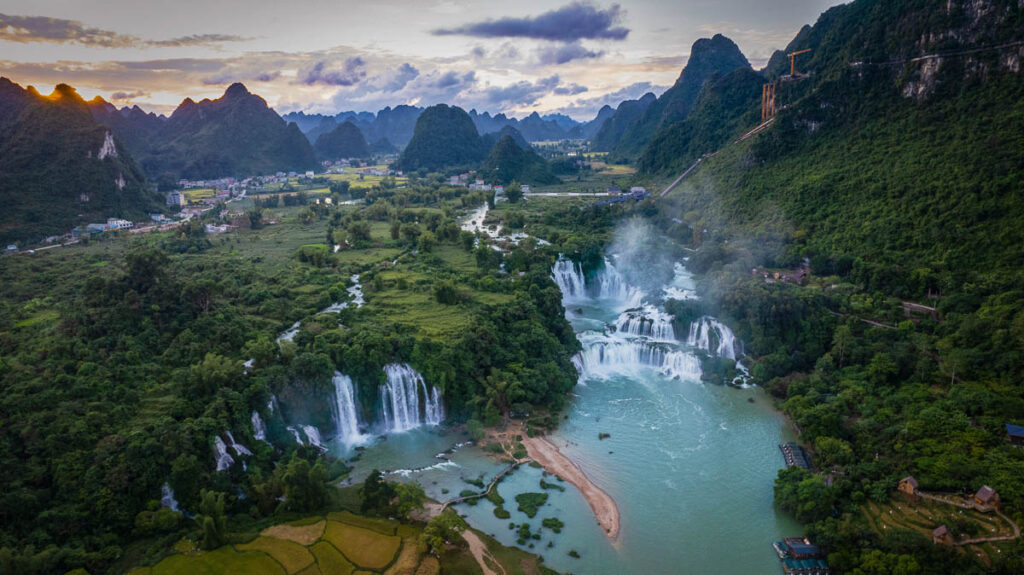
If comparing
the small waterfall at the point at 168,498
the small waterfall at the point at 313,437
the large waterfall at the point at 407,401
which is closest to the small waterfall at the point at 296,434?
the small waterfall at the point at 313,437

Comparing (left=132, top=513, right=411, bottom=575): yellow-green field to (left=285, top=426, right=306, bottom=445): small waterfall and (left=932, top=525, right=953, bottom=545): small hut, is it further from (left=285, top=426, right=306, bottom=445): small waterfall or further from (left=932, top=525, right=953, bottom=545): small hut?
(left=932, top=525, right=953, bottom=545): small hut

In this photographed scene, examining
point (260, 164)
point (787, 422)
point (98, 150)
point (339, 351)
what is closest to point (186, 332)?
point (339, 351)

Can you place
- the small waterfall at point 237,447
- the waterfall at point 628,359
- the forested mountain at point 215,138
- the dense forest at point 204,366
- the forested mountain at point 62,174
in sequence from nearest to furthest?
1. the dense forest at point 204,366
2. the small waterfall at point 237,447
3. the waterfall at point 628,359
4. the forested mountain at point 62,174
5. the forested mountain at point 215,138

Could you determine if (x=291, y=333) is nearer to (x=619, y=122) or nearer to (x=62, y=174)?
(x=62, y=174)

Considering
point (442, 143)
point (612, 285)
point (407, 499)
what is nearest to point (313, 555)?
point (407, 499)

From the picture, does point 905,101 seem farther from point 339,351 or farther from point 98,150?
point 98,150

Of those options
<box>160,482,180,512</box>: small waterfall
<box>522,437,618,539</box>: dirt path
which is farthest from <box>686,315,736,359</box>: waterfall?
<box>160,482,180,512</box>: small waterfall

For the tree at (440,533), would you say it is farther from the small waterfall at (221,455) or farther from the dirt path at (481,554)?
the small waterfall at (221,455)

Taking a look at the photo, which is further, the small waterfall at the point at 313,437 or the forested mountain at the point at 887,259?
the small waterfall at the point at 313,437

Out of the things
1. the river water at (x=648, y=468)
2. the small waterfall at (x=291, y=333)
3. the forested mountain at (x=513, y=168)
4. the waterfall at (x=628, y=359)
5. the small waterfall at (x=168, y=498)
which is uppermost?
the forested mountain at (x=513, y=168)
